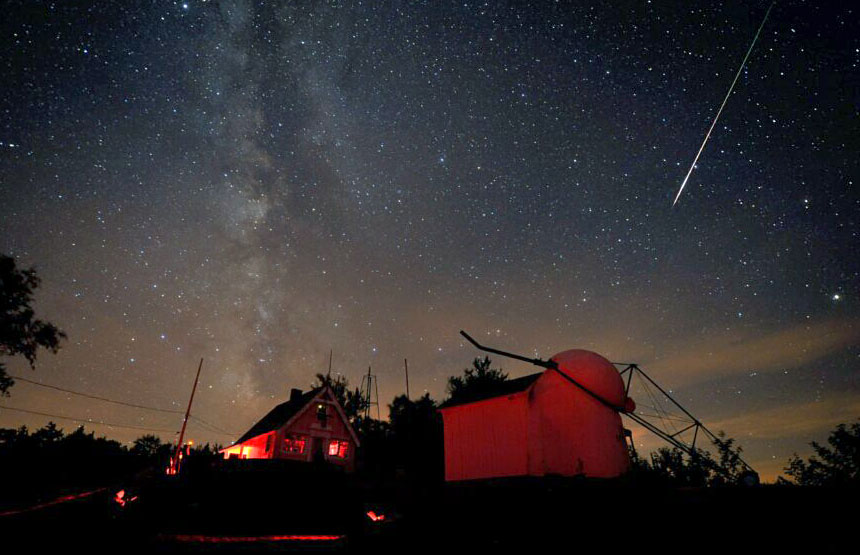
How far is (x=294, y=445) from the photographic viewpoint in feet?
93.1

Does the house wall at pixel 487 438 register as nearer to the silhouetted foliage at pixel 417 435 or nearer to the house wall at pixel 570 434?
the house wall at pixel 570 434

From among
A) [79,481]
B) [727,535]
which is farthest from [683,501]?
[79,481]

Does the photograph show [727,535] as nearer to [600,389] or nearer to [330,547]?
[330,547]

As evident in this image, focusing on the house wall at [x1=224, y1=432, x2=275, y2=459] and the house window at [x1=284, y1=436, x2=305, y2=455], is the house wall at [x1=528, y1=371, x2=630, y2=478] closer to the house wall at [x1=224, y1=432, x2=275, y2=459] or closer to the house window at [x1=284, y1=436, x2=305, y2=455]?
the house window at [x1=284, y1=436, x2=305, y2=455]

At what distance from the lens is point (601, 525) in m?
8.12

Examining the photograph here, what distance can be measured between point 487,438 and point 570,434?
3.34 meters

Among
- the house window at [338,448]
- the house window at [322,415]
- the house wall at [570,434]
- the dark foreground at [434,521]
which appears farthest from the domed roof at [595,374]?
the house window at [338,448]

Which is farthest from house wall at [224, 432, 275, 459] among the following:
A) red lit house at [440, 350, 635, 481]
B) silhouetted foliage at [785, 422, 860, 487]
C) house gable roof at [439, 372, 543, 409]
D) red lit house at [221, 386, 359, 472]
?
silhouetted foliage at [785, 422, 860, 487]

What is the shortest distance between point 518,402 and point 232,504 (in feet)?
33.8

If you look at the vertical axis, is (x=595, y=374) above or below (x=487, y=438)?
above

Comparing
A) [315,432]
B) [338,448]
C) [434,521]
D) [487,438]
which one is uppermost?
[315,432]

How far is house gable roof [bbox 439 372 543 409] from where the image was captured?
15.9 m

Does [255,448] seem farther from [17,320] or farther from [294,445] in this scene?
[17,320]

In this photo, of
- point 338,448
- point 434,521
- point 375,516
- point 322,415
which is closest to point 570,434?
point 434,521
